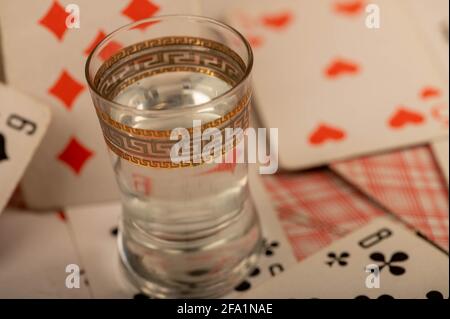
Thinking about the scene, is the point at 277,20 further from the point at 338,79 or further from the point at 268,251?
the point at 268,251

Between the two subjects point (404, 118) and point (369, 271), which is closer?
point (369, 271)

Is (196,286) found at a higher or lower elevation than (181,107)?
lower

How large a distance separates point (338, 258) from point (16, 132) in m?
0.34

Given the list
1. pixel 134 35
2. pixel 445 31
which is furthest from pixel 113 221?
pixel 445 31

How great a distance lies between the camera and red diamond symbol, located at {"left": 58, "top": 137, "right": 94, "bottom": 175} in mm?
774

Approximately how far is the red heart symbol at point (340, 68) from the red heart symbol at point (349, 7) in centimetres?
10

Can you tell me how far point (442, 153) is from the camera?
0.82 meters

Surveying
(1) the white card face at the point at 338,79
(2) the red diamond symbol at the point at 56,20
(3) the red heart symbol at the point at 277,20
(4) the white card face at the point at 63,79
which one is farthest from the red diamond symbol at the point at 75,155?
(3) the red heart symbol at the point at 277,20

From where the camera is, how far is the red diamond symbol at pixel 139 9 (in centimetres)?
72

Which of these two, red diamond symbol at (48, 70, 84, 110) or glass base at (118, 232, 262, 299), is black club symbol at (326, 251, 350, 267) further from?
red diamond symbol at (48, 70, 84, 110)

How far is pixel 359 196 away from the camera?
797mm

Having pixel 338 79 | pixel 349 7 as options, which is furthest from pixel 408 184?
pixel 349 7

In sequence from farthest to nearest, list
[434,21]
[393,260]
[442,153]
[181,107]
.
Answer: [434,21], [442,153], [393,260], [181,107]

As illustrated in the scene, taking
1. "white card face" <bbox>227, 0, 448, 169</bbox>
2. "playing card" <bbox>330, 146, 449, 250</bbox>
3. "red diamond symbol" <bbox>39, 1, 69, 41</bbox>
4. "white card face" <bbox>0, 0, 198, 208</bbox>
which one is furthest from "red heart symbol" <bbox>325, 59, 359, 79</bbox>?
"red diamond symbol" <bbox>39, 1, 69, 41</bbox>
